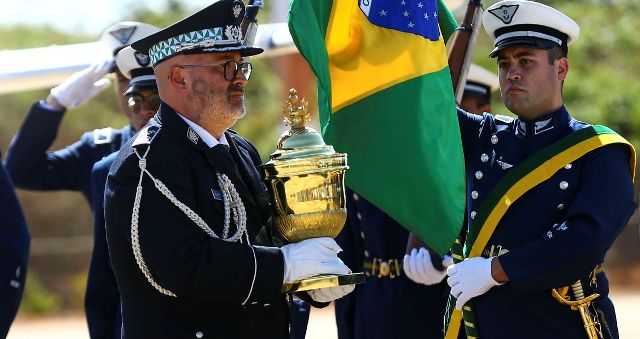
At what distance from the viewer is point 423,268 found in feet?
19.3

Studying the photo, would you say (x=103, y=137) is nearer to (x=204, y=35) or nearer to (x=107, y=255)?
(x=107, y=255)

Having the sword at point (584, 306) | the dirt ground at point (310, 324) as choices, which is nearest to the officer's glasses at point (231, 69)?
the sword at point (584, 306)

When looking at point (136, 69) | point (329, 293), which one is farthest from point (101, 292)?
point (329, 293)

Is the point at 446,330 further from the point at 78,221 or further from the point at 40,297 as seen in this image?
the point at 78,221

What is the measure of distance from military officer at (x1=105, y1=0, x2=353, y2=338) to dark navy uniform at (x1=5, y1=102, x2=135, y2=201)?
258cm

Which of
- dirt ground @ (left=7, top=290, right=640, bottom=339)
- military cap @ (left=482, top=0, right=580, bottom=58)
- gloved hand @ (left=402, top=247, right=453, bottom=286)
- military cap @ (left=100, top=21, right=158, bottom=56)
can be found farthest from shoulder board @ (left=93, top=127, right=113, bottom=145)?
dirt ground @ (left=7, top=290, right=640, bottom=339)

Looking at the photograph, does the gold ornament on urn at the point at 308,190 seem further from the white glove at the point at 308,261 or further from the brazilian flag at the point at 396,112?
the brazilian flag at the point at 396,112

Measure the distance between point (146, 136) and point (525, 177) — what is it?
59.7 inches

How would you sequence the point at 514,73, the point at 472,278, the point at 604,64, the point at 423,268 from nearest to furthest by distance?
the point at 472,278 < the point at 514,73 < the point at 423,268 < the point at 604,64

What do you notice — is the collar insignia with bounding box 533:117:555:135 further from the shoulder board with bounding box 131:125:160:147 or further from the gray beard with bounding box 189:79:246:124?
the shoulder board with bounding box 131:125:160:147

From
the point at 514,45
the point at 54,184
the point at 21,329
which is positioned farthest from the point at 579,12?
the point at 514,45

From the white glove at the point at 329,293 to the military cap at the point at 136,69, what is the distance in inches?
68.4

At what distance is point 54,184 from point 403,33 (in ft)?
9.57

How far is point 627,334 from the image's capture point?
10.9 metres
